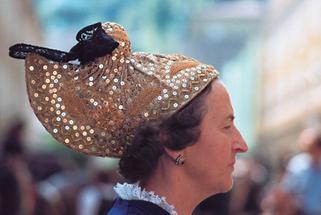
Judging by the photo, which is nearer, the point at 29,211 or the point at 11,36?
the point at 29,211

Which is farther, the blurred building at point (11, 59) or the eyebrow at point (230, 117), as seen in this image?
the blurred building at point (11, 59)

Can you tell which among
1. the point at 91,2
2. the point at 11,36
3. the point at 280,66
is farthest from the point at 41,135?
the point at 91,2

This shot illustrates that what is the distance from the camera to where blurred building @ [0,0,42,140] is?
33.0 metres

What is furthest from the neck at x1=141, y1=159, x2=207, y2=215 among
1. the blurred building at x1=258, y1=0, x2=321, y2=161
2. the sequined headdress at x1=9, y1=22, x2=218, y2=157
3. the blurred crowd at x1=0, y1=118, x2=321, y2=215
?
the blurred building at x1=258, y1=0, x2=321, y2=161

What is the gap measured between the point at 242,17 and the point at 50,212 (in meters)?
64.0

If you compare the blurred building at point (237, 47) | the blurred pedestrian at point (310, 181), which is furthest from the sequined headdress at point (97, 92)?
the blurred building at point (237, 47)

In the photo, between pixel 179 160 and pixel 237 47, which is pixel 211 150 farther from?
pixel 237 47

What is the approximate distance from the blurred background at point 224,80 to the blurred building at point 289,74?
2.9 inches

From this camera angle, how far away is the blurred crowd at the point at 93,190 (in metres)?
9.04

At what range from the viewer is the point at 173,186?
133 inches

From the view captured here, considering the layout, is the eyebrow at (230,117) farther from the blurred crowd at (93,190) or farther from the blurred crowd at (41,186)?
the blurred crowd at (41,186)

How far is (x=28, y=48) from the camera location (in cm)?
337

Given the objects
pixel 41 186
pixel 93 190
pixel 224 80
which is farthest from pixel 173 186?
pixel 224 80

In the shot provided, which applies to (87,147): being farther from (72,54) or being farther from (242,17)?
(242,17)
